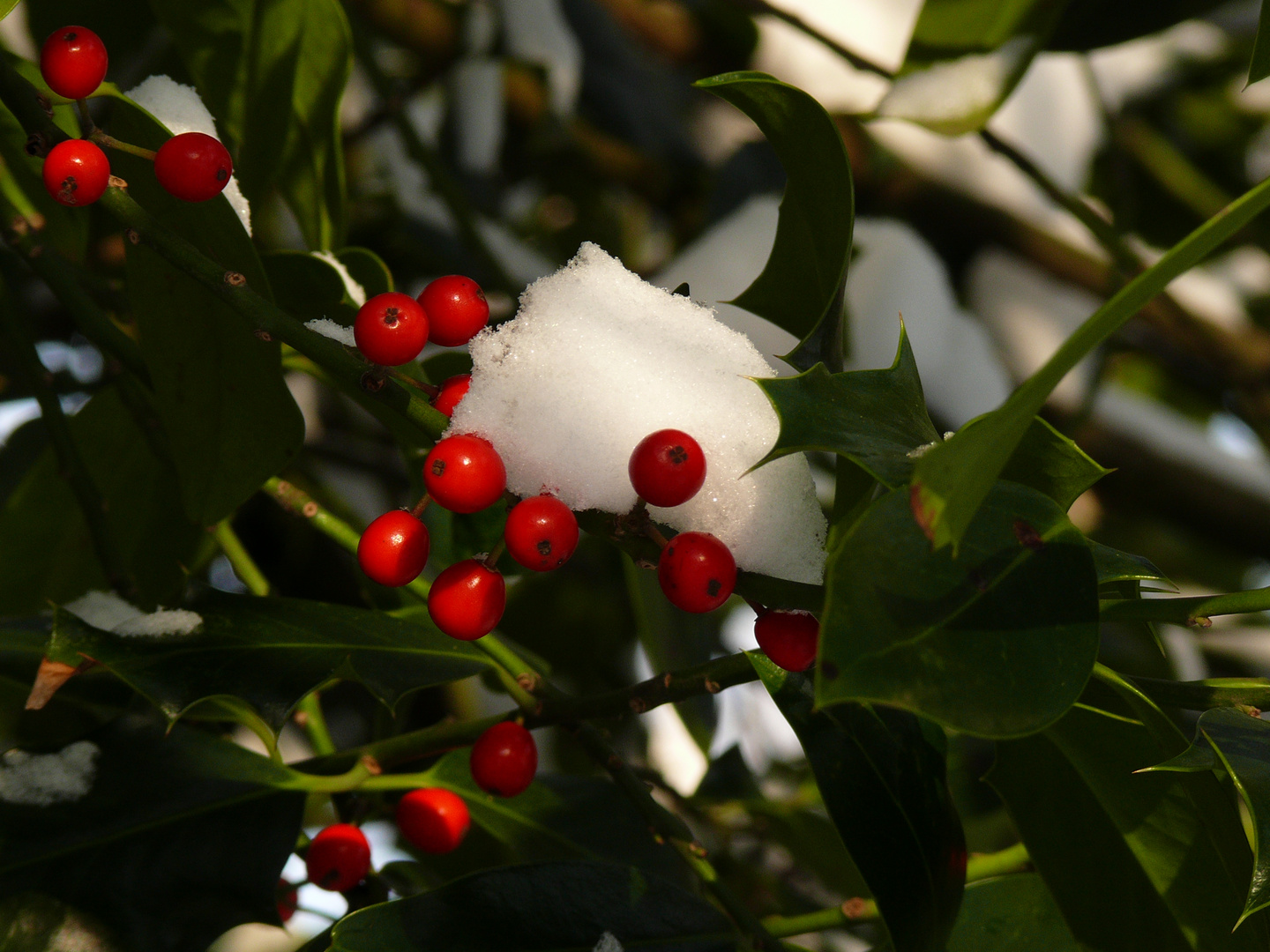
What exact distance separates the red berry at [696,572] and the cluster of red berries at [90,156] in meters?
0.27

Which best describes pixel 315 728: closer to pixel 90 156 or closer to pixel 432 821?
pixel 432 821

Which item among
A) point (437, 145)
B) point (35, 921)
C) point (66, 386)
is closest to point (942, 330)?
point (437, 145)

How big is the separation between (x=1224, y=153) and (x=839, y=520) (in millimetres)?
1941

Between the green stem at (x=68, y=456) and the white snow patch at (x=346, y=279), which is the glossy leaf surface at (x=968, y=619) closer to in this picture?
the white snow patch at (x=346, y=279)

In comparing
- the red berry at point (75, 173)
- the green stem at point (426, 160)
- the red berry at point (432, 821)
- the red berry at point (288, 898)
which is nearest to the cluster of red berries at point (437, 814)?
the red berry at point (432, 821)

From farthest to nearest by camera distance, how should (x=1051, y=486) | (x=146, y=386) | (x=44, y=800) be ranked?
(x=146, y=386)
(x=44, y=800)
(x=1051, y=486)

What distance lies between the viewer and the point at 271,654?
552 millimetres

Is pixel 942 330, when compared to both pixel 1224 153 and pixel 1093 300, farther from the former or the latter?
pixel 1224 153

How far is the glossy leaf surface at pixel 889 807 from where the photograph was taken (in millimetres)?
467

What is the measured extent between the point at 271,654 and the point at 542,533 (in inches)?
8.2

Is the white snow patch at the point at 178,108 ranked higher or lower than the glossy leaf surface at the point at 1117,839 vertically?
higher

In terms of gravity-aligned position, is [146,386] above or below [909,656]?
below

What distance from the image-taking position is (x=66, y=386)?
3.51 feet

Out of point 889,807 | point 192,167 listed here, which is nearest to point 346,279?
point 192,167
